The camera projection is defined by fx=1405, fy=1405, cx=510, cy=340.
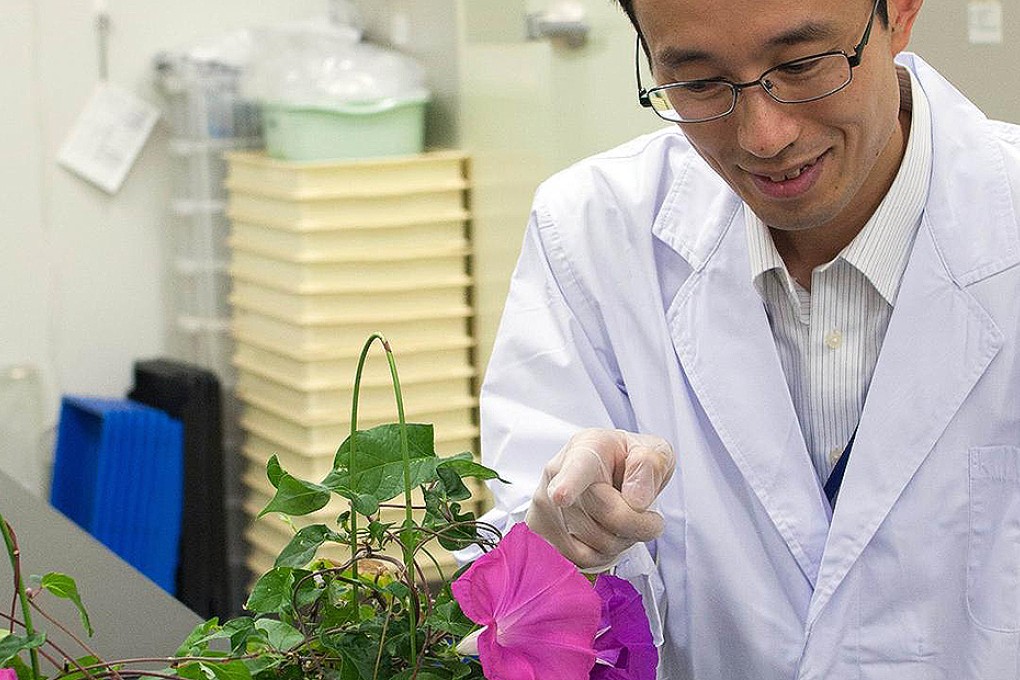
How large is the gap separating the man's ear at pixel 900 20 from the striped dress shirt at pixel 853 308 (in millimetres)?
118

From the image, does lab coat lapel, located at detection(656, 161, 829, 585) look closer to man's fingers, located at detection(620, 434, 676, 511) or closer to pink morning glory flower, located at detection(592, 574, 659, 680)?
man's fingers, located at detection(620, 434, 676, 511)

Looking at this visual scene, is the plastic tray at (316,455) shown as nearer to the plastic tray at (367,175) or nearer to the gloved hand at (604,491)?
the plastic tray at (367,175)

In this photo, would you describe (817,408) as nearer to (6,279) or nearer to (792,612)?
(792,612)

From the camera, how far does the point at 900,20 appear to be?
3.66ft

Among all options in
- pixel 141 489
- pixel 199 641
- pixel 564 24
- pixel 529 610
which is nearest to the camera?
pixel 529 610

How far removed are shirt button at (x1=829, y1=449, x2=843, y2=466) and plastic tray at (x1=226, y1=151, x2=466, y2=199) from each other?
194 centimetres

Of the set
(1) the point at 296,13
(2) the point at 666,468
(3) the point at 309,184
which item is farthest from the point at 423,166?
(2) the point at 666,468

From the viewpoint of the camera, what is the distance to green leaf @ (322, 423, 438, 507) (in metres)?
0.63

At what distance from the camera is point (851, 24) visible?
1024 millimetres

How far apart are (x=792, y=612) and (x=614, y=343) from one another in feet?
0.97

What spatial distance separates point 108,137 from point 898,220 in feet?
8.61

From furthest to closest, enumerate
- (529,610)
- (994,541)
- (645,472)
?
(994,541) → (645,472) → (529,610)

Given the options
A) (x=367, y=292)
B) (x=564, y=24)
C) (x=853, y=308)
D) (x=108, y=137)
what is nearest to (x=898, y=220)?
(x=853, y=308)

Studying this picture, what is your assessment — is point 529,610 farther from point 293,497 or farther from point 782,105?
point 782,105
